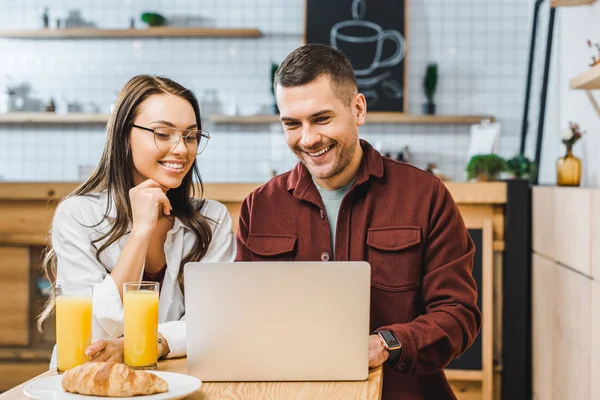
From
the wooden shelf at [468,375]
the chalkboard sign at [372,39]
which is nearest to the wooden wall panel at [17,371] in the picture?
the wooden shelf at [468,375]

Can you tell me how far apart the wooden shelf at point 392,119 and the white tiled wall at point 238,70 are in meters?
0.10

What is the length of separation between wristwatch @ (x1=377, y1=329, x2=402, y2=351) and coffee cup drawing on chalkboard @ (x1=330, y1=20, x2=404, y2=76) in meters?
3.68

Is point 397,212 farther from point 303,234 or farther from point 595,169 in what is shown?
point 595,169

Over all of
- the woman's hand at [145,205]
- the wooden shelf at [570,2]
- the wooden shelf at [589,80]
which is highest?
the wooden shelf at [570,2]

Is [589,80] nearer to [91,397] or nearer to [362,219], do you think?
[362,219]

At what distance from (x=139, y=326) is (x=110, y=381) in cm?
21

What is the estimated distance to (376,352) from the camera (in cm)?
145

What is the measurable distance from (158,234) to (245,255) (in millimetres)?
238

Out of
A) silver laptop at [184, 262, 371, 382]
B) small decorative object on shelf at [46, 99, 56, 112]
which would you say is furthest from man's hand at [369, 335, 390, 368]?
small decorative object on shelf at [46, 99, 56, 112]

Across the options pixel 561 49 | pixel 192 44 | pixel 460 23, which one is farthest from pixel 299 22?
pixel 561 49

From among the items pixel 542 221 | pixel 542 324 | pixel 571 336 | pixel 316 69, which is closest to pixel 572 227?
pixel 571 336

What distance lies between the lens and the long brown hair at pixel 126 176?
1.82m

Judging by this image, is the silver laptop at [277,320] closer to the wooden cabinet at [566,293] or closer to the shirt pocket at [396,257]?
the shirt pocket at [396,257]

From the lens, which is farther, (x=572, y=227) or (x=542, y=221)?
(x=542, y=221)
